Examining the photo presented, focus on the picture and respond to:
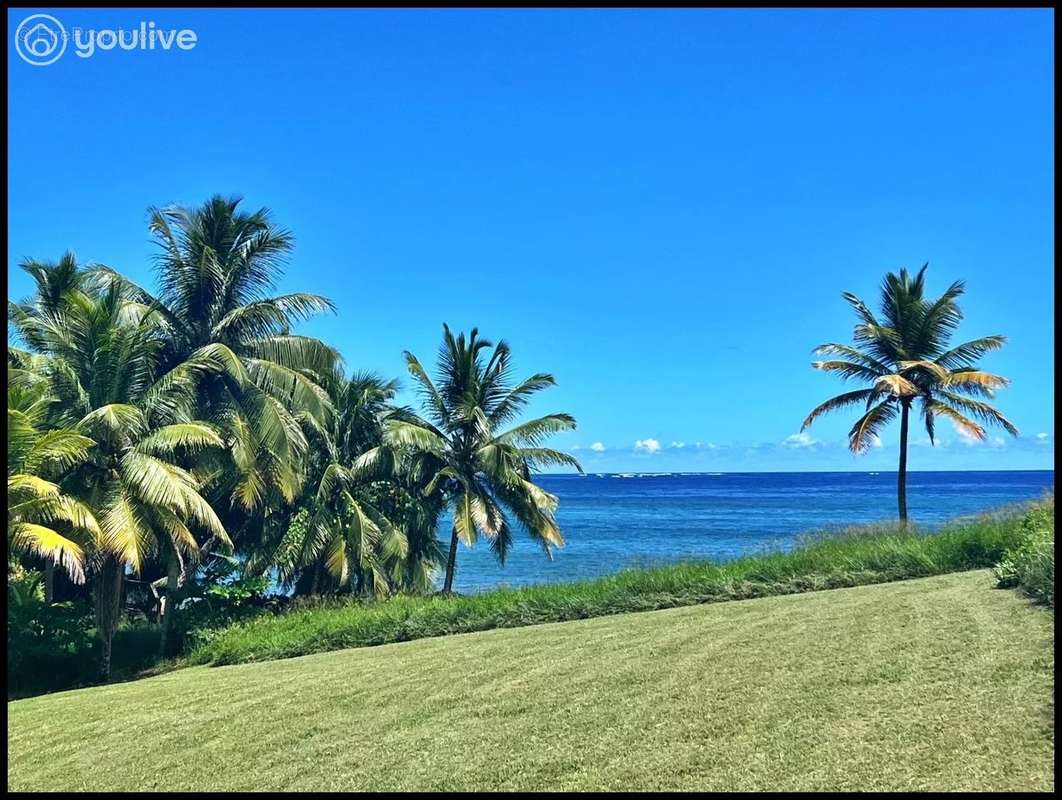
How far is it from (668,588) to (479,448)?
→ 30.8ft

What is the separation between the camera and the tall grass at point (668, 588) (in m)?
11.8

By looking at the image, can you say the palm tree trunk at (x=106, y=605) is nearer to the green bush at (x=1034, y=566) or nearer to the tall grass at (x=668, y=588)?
the tall grass at (x=668, y=588)

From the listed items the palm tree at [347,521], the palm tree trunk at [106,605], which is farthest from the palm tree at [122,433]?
the palm tree at [347,521]

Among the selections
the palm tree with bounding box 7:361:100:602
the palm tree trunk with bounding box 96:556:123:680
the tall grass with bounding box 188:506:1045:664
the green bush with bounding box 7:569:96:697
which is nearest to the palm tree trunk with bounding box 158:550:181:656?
→ the palm tree trunk with bounding box 96:556:123:680

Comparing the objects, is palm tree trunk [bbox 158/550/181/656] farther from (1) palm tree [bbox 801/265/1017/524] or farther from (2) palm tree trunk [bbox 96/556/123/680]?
(1) palm tree [bbox 801/265/1017/524]

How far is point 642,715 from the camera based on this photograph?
603 cm

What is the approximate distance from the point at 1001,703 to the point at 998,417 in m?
16.4

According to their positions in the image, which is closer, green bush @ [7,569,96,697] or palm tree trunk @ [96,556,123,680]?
green bush @ [7,569,96,697]

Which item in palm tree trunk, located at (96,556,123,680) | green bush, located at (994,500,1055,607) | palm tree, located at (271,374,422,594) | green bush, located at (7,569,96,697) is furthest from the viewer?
palm tree, located at (271,374,422,594)

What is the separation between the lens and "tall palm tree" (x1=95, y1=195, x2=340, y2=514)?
17.5 meters

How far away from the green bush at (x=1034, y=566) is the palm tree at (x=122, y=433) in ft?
43.8

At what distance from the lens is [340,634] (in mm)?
12953

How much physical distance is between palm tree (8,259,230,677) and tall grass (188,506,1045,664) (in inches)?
113

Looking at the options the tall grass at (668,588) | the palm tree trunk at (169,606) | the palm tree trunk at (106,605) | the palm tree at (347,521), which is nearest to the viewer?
the tall grass at (668,588)
